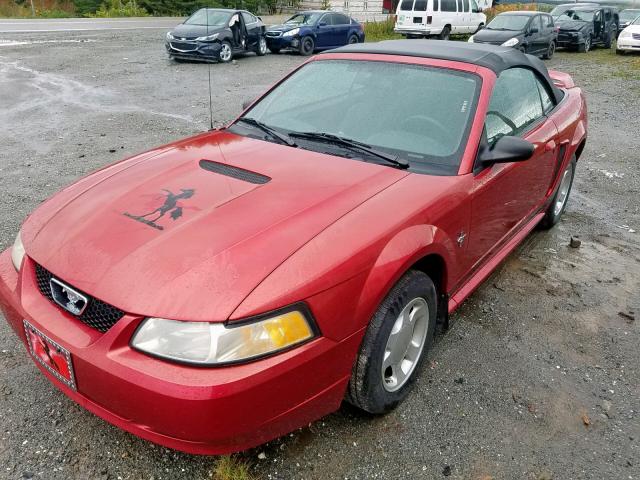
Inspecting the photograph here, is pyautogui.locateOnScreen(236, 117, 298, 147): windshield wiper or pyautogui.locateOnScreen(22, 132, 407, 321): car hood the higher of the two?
pyautogui.locateOnScreen(236, 117, 298, 147): windshield wiper

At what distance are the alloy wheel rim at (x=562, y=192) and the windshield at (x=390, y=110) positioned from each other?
2.02 metres

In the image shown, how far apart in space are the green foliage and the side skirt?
32.7m

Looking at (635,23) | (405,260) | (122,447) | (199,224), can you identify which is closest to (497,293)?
(405,260)

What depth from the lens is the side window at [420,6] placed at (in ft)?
65.0

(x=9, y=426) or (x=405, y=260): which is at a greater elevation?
(x=405, y=260)

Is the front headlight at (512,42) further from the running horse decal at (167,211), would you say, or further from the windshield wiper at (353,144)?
the running horse decal at (167,211)

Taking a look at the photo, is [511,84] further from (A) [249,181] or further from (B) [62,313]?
(B) [62,313]

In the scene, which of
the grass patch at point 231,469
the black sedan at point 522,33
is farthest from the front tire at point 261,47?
the grass patch at point 231,469

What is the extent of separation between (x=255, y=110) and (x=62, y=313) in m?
1.89

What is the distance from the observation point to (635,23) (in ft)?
61.3

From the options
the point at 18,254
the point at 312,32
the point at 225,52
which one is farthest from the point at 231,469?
the point at 312,32

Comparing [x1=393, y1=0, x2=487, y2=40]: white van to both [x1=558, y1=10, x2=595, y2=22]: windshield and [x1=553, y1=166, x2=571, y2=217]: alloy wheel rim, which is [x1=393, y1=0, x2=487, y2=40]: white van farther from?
[x1=553, y1=166, x2=571, y2=217]: alloy wheel rim

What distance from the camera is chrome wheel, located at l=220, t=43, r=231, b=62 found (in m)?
13.9

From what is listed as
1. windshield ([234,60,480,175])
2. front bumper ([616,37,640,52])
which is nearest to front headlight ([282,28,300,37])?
front bumper ([616,37,640,52])
